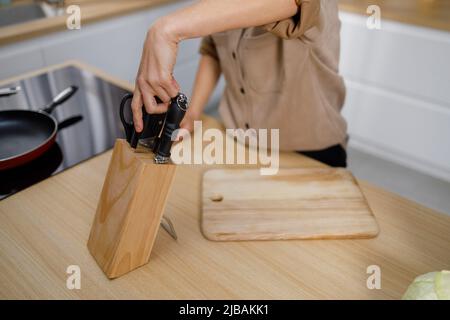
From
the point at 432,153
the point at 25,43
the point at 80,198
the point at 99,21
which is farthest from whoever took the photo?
the point at 432,153

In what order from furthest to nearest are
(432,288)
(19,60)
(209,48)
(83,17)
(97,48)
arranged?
1. (97,48)
2. (83,17)
3. (19,60)
4. (209,48)
5. (432,288)

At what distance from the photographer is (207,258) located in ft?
2.02

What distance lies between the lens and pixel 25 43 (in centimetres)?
143

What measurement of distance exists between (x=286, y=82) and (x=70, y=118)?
519mm

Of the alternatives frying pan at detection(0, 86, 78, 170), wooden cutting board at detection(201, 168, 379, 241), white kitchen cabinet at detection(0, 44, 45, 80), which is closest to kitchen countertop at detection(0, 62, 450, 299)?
wooden cutting board at detection(201, 168, 379, 241)

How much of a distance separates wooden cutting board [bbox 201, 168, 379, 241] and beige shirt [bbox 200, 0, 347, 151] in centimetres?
16

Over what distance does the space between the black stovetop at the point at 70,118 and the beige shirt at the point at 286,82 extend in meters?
0.28

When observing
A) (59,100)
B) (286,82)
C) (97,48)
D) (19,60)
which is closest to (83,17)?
(97,48)

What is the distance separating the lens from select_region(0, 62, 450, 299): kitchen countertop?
22.2 inches

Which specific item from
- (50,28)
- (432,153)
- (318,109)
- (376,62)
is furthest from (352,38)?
(50,28)

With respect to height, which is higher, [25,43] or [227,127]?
[25,43]

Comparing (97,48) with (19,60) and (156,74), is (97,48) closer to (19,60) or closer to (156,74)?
(19,60)
